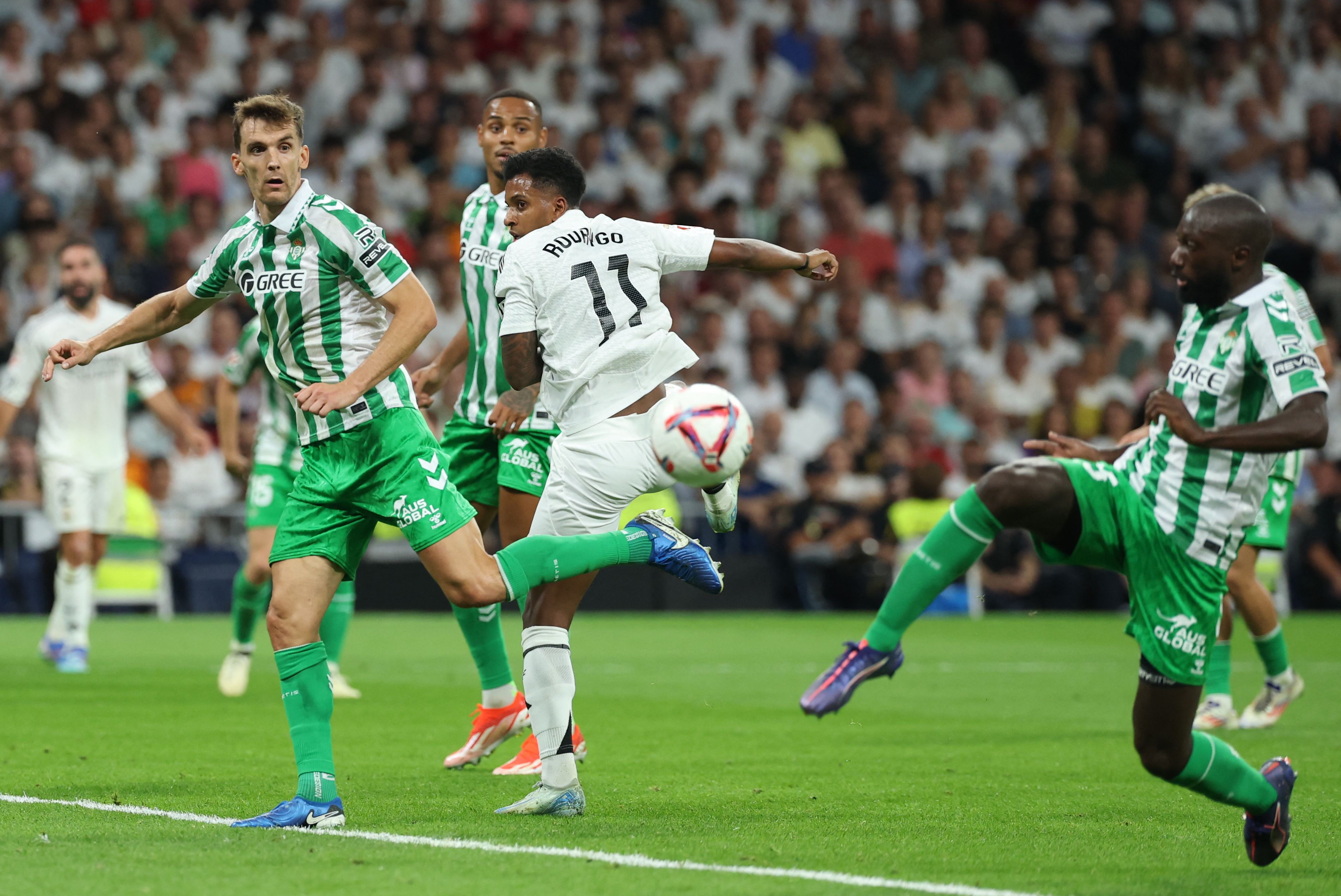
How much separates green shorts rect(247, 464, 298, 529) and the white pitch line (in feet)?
14.6

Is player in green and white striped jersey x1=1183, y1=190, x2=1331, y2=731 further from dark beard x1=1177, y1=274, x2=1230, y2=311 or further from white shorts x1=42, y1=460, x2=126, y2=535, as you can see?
white shorts x1=42, y1=460, x2=126, y2=535

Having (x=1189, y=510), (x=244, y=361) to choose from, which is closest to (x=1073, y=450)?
(x=1189, y=510)

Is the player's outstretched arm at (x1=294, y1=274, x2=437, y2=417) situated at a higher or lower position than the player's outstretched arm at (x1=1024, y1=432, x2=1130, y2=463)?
higher

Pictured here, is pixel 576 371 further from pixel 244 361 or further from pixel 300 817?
pixel 244 361

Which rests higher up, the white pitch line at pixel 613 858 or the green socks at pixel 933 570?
the green socks at pixel 933 570

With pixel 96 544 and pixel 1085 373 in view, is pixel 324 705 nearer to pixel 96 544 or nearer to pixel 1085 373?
pixel 96 544

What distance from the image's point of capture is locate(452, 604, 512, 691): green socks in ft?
25.4

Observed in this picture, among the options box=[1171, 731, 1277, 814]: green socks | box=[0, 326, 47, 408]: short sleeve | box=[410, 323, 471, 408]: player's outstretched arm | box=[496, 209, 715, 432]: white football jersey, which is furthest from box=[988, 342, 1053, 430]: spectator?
box=[1171, 731, 1277, 814]: green socks

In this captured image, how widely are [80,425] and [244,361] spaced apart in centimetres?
240

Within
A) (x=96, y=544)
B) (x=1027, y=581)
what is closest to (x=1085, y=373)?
(x=1027, y=581)

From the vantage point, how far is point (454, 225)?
19.0m

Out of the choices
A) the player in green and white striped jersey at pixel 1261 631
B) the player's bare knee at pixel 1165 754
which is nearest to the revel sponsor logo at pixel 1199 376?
the player's bare knee at pixel 1165 754

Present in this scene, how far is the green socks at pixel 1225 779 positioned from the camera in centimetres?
529

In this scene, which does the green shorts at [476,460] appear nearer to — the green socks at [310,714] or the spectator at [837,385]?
the green socks at [310,714]
